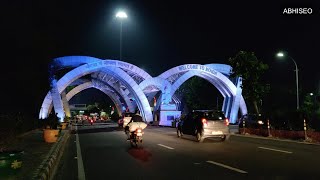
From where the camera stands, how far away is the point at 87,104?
18888 centimetres

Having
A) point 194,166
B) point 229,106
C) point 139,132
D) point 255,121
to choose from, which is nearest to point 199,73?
point 229,106

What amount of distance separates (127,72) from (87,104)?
125m

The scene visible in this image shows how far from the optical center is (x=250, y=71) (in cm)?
3559

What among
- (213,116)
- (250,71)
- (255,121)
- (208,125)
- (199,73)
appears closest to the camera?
(208,125)

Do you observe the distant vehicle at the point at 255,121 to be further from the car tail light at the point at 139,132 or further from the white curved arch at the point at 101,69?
the white curved arch at the point at 101,69

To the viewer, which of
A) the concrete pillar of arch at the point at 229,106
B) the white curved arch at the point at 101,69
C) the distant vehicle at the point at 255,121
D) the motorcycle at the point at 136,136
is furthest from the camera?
the concrete pillar of arch at the point at 229,106

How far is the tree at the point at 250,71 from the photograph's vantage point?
1394 inches

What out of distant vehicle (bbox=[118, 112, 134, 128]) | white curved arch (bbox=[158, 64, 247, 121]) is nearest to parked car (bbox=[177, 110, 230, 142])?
distant vehicle (bbox=[118, 112, 134, 128])

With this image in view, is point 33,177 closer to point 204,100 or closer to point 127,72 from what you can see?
point 127,72

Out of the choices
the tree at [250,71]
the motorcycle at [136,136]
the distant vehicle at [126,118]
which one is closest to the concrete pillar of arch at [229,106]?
the distant vehicle at [126,118]

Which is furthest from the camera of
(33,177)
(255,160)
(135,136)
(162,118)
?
(162,118)

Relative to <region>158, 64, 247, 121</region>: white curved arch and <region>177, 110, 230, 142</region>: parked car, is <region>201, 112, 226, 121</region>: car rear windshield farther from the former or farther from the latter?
<region>158, 64, 247, 121</region>: white curved arch

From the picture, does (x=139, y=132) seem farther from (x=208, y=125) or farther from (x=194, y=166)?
(x=194, y=166)

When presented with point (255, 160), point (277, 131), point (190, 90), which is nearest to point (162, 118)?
point (190, 90)
